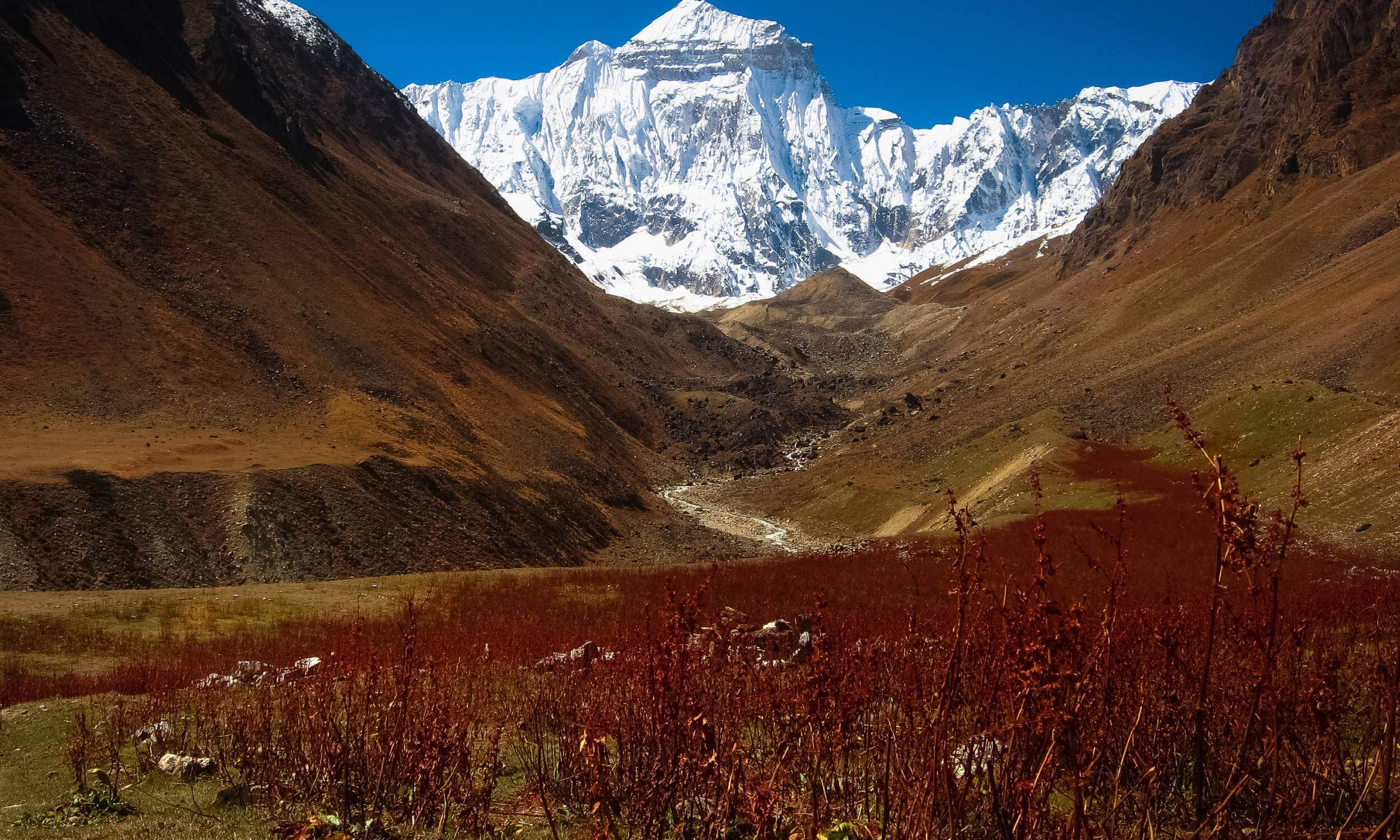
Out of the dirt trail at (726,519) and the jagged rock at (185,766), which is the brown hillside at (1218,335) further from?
the jagged rock at (185,766)

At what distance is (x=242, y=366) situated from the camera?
4525 cm

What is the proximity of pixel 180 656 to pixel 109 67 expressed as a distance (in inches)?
2498

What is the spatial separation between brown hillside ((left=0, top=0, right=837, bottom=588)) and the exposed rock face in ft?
223

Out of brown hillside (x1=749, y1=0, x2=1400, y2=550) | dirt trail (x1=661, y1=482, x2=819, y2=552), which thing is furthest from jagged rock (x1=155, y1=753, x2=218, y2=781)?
dirt trail (x1=661, y1=482, x2=819, y2=552)

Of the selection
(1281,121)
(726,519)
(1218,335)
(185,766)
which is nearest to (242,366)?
(726,519)

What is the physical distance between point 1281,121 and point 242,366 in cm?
12283

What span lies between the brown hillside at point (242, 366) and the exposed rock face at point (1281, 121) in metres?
67.8

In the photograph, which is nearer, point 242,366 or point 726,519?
point 242,366

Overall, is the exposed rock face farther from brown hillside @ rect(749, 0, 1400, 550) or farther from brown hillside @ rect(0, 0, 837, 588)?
brown hillside @ rect(0, 0, 837, 588)

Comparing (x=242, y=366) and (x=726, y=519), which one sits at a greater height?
(x=242, y=366)

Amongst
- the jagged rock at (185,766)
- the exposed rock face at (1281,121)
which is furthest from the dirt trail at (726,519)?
the exposed rock face at (1281,121)

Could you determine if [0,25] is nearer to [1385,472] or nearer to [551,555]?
[551,555]

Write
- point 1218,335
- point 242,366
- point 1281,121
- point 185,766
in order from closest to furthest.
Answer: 1. point 185,766
2. point 242,366
3. point 1218,335
4. point 1281,121

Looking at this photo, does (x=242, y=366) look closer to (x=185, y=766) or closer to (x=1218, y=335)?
(x=185, y=766)
